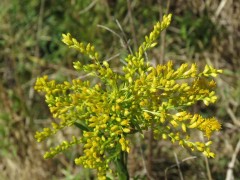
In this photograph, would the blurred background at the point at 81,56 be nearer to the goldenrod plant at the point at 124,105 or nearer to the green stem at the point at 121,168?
the green stem at the point at 121,168

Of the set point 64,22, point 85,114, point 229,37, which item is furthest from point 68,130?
point 85,114

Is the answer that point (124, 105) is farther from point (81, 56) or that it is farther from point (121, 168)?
point (81, 56)

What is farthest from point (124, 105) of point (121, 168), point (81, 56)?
point (81, 56)

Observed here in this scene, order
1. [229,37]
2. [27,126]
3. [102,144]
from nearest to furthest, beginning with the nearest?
[102,144]
[27,126]
[229,37]

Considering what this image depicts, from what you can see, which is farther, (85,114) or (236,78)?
(236,78)

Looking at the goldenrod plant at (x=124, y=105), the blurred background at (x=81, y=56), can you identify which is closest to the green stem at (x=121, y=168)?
the goldenrod plant at (x=124, y=105)

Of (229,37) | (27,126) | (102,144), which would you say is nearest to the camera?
(102,144)

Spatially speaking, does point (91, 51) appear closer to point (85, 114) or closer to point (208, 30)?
point (85, 114)

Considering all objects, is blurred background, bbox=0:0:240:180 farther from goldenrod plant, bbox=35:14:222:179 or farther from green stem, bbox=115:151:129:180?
goldenrod plant, bbox=35:14:222:179

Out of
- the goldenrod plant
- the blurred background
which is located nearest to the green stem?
the goldenrod plant

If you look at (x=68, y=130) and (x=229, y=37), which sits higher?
(x=229, y=37)
